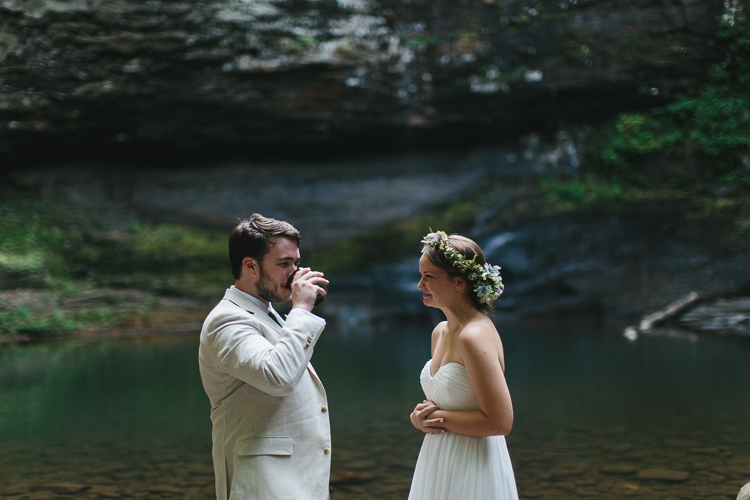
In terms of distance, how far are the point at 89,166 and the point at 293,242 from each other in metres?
20.4

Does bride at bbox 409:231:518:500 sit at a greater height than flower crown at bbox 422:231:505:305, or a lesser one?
lesser

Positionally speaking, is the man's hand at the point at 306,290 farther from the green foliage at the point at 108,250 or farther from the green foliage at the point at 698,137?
the green foliage at the point at 698,137

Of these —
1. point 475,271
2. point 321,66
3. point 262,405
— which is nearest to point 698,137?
point 321,66

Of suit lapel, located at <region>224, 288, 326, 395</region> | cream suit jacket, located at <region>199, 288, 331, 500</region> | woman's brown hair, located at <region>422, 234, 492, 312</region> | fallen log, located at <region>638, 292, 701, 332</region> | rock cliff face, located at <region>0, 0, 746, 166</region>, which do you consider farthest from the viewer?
rock cliff face, located at <region>0, 0, 746, 166</region>

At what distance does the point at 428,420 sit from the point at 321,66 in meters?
17.4

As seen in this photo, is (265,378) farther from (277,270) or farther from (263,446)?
(277,270)

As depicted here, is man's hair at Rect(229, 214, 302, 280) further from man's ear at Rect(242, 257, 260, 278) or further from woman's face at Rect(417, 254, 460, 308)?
woman's face at Rect(417, 254, 460, 308)

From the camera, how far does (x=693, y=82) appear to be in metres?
17.5

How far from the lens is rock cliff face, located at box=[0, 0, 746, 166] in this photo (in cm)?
1739

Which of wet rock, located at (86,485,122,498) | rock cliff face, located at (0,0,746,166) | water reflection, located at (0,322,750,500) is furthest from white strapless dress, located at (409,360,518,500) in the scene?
rock cliff face, located at (0,0,746,166)

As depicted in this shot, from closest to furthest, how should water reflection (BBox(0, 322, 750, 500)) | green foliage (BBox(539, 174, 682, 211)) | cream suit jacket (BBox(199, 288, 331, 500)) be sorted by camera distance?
cream suit jacket (BBox(199, 288, 331, 500)) → water reflection (BBox(0, 322, 750, 500)) → green foliage (BBox(539, 174, 682, 211))

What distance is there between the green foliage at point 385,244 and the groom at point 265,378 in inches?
638

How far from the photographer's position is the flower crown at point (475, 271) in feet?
7.37

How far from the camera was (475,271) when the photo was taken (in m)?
2.26
